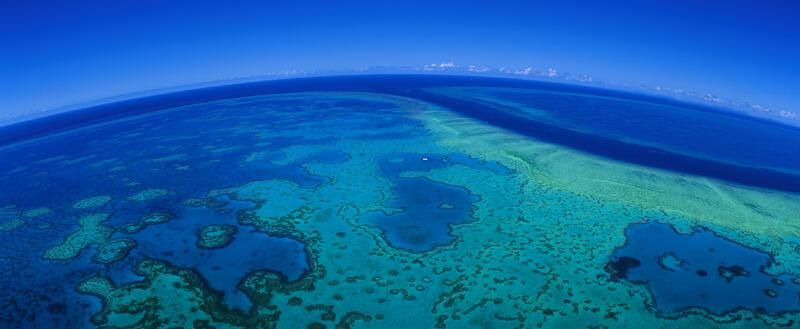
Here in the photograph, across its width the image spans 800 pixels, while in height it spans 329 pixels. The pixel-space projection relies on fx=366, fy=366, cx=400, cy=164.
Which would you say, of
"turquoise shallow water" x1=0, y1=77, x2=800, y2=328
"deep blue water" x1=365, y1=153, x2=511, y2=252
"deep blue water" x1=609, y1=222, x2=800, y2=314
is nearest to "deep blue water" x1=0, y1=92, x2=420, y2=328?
"turquoise shallow water" x1=0, y1=77, x2=800, y2=328

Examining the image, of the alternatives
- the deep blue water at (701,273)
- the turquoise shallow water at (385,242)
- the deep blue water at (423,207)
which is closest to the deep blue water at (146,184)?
the turquoise shallow water at (385,242)

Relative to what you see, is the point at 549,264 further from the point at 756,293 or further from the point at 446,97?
the point at 446,97

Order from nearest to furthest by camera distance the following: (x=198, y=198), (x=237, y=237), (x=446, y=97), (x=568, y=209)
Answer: (x=237, y=237) → (x=568, y=209) → (x=198, y=198) → (x=446, y=97)

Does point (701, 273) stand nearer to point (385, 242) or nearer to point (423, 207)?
point (423, 207)

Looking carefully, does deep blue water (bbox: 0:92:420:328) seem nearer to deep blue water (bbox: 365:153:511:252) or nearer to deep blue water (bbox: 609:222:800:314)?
deep blue water (bbox: 365:153:511:252)

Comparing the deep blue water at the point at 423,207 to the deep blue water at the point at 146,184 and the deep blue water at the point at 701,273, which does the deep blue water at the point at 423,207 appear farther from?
the deep blue water at the point at 701,273

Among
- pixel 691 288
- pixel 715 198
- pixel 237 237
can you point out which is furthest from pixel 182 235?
pixel 715 198
